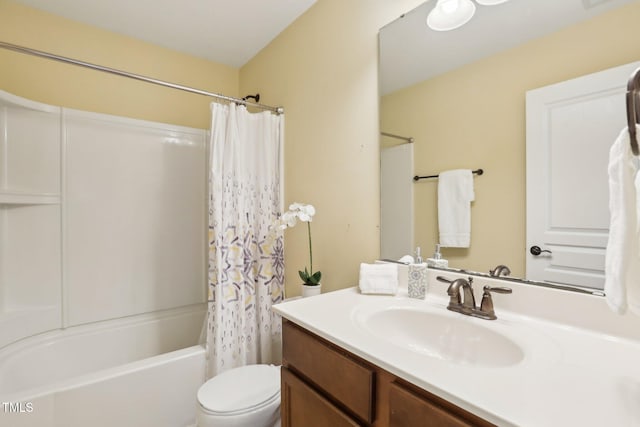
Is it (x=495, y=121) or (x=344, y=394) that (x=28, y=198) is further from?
(x=495, y=121)

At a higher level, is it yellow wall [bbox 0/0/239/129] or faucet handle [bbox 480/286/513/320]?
yellow wall [bbox 0/0/239/129]

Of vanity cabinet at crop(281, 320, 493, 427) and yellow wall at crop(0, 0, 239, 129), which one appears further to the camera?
yellow wall at crop(0, 0, 239, 129)

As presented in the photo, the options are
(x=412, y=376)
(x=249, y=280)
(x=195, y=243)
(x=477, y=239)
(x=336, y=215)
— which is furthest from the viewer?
(x=195, y=243)

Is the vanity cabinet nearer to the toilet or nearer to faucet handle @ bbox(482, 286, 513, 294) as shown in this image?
the toilet

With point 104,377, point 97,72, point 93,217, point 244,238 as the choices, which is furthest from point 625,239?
point 97,72

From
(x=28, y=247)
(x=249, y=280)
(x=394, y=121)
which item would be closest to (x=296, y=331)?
(x=249, y=280)

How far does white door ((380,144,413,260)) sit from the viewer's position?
135 cm

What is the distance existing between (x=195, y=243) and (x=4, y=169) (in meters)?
1.13

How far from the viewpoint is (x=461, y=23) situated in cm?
118

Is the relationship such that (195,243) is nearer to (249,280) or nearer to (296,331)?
(249,280)

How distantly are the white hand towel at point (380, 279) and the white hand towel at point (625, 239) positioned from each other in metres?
0.71

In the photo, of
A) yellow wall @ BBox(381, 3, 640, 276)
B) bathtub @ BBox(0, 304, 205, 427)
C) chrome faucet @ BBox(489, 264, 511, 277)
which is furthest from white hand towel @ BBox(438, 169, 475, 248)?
bathtub @ BBox(0, 304, 205, 427)

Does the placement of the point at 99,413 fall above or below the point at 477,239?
below

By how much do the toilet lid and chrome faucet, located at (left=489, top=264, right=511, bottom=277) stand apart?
0.99m
